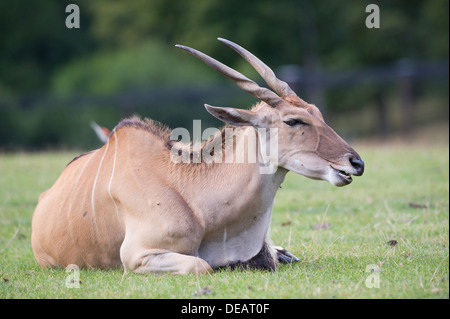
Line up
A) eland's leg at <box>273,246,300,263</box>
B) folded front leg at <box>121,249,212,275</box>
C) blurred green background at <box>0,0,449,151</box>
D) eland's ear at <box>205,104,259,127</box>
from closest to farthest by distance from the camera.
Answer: folded front leg at <box>121,249,212,275</box> < eland's ear at <box>205,104,259,127</box> < eland's leg at <box>273,246,300,263</box> < blurred green background at <box>0,0,449,151</box>

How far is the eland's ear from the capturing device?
511cm

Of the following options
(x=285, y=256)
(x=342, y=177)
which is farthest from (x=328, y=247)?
(x=342, y=177)

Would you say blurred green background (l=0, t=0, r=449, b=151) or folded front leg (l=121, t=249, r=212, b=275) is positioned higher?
blurred green background (l=0, t=0, r=449, b=151)

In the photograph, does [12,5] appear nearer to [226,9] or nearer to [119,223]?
[226,9]

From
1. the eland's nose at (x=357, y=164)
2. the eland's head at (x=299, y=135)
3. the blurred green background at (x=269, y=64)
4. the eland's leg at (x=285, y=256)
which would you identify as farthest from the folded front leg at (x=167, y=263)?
the blurred green background at (x=269, y=64)

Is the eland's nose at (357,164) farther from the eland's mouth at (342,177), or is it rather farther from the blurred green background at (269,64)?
the blurred green background at (269,64)

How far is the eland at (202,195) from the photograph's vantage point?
16.8 ft

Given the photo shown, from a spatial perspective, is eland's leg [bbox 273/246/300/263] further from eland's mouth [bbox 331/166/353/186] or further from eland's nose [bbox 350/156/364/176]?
eland's nose [bbox 350/156/364/176]

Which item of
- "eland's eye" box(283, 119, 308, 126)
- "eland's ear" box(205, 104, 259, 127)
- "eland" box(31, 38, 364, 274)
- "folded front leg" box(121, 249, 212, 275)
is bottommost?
"folded front leg" box(121, 249, 212, 275)

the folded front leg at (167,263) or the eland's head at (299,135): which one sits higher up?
the eland's head at (299,135)

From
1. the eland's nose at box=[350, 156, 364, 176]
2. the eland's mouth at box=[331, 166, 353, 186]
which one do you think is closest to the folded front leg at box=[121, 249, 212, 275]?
the eland's mouth at box=[331, 166, 353, 186]

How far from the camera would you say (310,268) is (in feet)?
17.4

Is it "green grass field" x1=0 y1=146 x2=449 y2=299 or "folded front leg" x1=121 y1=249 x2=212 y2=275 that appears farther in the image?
"folded front leg" x1=121 y1=249 x2=212 y2=275
